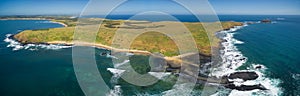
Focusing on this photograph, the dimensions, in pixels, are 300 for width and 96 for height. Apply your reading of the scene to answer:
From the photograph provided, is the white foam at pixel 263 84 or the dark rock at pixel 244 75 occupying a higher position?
the dark rock at pixel 244 75

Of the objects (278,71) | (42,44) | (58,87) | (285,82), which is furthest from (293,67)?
(42,44)

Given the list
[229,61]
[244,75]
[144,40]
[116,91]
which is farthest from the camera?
[144,40]

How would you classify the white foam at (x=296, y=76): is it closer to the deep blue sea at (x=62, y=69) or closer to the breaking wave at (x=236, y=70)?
the deep blue sea at (x=62, y=69)

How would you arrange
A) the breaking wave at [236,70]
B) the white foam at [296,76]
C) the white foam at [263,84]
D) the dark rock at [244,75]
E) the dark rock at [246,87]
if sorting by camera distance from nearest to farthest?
the white foam at [263,84] → the breaking wave at [236,70] → the dark rock at [246,87] → the white foam at [296,76] → the dark rock at [244,75]

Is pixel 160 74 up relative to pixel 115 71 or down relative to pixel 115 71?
up

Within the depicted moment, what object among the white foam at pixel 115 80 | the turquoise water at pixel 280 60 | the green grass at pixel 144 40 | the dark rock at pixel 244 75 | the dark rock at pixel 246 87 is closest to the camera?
the white foam at pixel 115 80

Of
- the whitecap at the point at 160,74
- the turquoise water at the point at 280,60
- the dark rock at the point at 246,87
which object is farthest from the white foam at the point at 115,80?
the turquoise water at the point at 280,60

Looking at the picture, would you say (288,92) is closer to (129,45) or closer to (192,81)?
(192,81)

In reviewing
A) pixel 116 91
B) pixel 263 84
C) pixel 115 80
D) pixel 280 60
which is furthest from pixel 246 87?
pixel 280 60

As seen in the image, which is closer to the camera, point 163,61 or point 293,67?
point 293,67

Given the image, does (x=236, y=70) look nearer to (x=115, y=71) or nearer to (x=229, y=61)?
(x=229, y=61)

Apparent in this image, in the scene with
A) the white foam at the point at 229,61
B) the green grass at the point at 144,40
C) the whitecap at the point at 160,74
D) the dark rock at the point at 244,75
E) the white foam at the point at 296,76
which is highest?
the green grass at the point at 144,40
